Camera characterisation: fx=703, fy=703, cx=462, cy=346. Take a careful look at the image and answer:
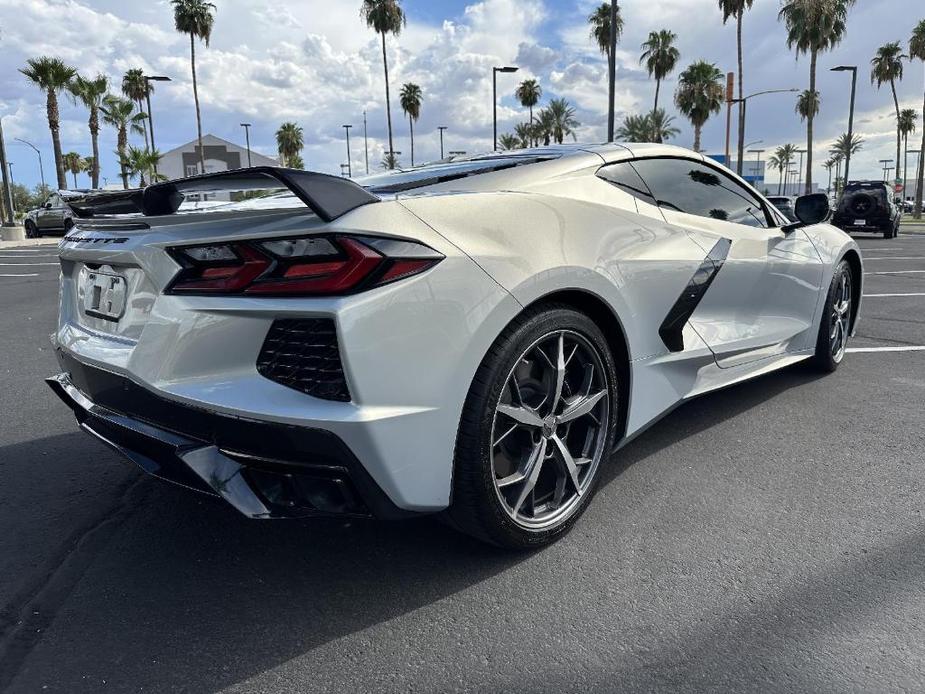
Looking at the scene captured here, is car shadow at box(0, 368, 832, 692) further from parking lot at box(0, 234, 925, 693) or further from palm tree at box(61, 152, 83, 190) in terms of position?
palm tree at box(61, 152, 83, 190)

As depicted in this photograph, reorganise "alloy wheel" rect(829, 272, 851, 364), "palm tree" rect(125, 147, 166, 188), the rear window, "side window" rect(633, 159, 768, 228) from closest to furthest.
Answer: the rear window → "side window" rect(633, 159, 768, 228) → "alloy wheel" rect(829, 272, 851, 364) → "palm tree" rect(125, 147, 166, 188)

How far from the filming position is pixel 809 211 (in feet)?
13.3

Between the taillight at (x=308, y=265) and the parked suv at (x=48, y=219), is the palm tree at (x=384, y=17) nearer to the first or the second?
the parked suv at (x=48, y=219)

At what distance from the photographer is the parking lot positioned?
5.95ft

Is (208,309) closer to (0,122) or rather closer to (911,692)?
(911,692)

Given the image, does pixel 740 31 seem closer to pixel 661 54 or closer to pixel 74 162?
pixel 661 54

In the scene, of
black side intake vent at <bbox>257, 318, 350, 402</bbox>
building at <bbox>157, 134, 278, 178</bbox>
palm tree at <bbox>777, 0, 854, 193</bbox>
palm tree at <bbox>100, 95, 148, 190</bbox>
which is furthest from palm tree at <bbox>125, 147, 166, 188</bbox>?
black side intake vent at <bbox>257, 318, 350, 402</bbox>

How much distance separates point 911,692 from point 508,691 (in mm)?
972

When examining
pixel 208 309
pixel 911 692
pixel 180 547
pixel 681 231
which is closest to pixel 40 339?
pixel 180 547

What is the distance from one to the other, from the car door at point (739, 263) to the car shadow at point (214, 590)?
1.59 meters

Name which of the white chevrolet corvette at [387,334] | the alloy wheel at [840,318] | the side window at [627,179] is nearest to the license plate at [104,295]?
the white chevrolet corvette at [387,334]

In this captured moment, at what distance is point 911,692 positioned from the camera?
1698 mm

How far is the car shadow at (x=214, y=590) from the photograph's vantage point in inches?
73.1

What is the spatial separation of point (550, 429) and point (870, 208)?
72.1ft
